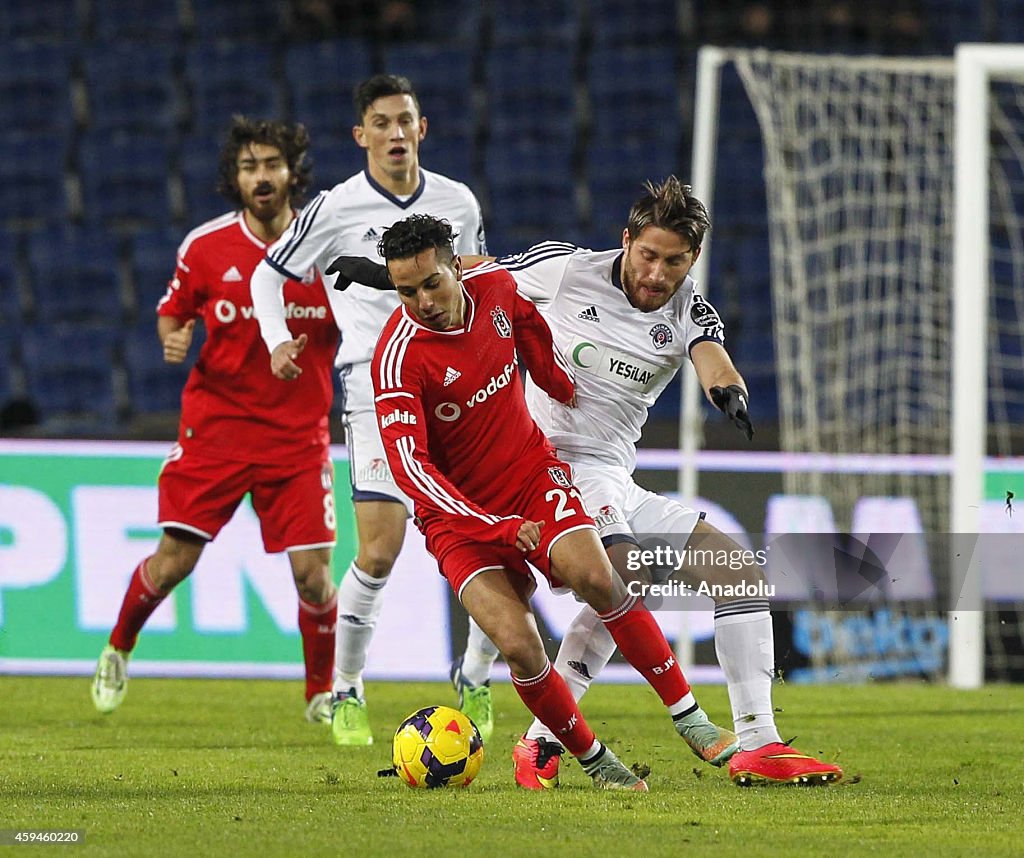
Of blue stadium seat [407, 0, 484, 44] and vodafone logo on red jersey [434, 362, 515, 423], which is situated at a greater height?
blue stadium seat [407, 0, 484, 44]

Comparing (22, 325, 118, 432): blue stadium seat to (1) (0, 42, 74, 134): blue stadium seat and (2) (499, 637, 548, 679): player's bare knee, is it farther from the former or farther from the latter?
(2) (499, 637, 548, 679): player's bare knee

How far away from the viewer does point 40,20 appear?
1338 centimetres

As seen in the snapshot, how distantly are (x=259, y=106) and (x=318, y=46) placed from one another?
2.24ft

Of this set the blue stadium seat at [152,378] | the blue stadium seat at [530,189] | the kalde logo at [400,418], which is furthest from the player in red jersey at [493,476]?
the blue stadium seat at [530,189]

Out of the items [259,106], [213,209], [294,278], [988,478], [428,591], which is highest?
[259,106]

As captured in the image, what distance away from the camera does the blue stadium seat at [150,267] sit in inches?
467

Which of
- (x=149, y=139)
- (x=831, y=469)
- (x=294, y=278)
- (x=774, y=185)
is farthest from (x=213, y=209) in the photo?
(x=294, y=278)

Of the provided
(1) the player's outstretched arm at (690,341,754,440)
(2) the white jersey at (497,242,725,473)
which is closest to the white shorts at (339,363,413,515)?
(2) the white jersey at (497,242,725,473)

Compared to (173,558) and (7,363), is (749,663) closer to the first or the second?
(173,558)

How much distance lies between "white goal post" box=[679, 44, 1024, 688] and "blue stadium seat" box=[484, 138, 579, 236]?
1.08 metres

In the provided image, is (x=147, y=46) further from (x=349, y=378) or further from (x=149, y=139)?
(x=349, y=378)

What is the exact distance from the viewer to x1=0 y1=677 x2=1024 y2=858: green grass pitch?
13.2 ft

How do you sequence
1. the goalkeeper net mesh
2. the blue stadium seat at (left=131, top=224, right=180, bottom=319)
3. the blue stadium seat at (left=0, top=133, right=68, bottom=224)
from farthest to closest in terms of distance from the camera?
the blue stadium seat at (left=0, top=133, right=68, bottom=224) < the blue stadium seat at (left=131, top=224, right=180, bottom=319) < the goalkeeper net mesh

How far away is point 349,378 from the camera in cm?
660
